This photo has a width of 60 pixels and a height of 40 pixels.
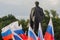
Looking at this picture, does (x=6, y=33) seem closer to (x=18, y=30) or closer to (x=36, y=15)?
(x=18, y=30)

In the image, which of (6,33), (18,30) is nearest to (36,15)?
(18,30)

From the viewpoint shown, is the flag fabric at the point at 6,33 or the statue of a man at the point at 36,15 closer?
the flag fabric at the point at 6,33

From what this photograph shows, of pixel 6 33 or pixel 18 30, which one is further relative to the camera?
pixel 18 30

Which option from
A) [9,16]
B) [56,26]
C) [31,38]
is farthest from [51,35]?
[9,16]

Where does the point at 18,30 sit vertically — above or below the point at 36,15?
below

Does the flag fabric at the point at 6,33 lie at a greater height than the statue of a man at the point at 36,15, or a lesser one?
lesser

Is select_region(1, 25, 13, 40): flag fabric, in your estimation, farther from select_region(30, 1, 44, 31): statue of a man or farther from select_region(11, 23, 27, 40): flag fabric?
select_region(30, 1, 44, 31): statue of a man

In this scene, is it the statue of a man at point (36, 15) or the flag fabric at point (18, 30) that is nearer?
the flag fabric at point (18, 30)

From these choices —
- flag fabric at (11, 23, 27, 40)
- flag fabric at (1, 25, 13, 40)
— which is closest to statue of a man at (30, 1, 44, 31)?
flag fabric at (11, 23, 27, 40)

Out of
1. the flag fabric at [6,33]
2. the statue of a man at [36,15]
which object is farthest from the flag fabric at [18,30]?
the statue of a man at [36,15]

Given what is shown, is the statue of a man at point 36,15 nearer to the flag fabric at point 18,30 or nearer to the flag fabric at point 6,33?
the flag fabric at point 18,30

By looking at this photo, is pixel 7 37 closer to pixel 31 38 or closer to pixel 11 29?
pixel 11 29

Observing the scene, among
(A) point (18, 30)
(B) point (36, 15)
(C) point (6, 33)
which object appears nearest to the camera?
(C) point (6, 33)

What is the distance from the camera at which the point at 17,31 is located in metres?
19.3
